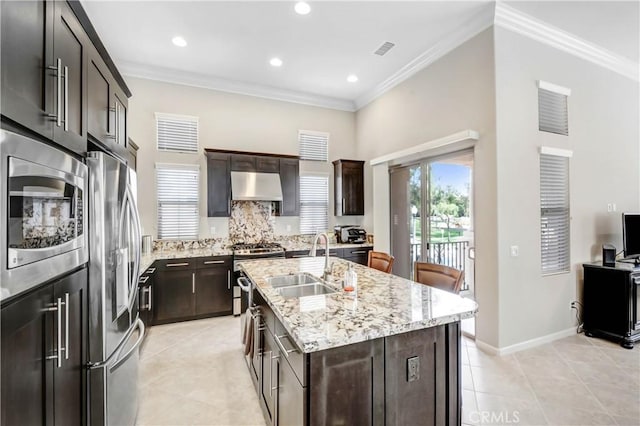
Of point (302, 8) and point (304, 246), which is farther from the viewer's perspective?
point (304, 246)

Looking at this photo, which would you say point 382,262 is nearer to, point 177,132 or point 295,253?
point 295,253

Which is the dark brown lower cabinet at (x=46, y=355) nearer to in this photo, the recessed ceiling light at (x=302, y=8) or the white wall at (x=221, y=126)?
the recessed ceiling light at (x=302, y=8)

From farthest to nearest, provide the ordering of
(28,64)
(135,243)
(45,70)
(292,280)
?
(292,280), (135,243), (45,70), (28,64)

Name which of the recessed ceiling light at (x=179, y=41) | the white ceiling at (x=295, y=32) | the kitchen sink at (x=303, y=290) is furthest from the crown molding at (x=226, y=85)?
the kitchen sink at (x=303, y=290)

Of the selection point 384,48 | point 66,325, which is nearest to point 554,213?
point 384,48

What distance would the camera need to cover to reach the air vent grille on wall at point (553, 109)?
3463mm

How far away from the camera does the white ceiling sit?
3127 mm

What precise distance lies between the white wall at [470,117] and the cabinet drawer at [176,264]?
3.62 m

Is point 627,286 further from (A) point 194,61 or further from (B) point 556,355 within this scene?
(A) point 194,61

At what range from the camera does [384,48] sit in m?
3.96

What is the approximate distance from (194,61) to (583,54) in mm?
5359

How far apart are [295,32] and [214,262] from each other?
331cm

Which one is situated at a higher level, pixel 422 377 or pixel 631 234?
pixel 631 234

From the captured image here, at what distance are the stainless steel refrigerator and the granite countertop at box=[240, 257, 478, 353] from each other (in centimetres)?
88
